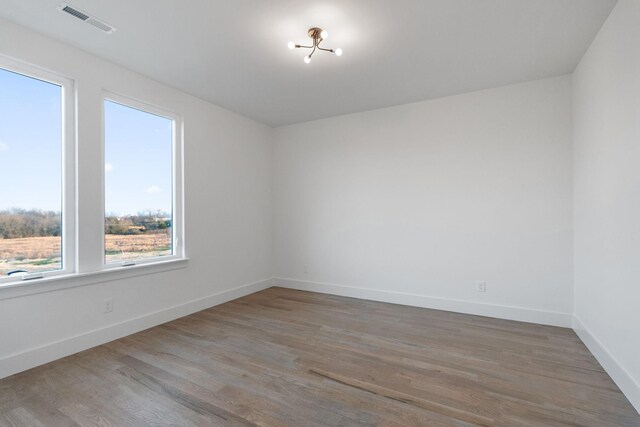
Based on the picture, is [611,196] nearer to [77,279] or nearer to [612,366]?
[612,366]

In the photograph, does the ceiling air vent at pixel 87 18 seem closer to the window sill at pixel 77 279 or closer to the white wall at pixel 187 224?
the white wall at pixel 187 224

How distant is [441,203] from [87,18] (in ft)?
12.9

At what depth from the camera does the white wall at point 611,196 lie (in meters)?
1.92

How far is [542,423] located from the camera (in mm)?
1774

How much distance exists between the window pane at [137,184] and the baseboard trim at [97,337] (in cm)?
66

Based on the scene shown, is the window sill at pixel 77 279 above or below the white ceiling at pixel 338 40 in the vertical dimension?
below

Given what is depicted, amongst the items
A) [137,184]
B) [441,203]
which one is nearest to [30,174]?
[137,184]

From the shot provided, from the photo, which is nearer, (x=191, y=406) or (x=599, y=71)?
(x=191, y=406)

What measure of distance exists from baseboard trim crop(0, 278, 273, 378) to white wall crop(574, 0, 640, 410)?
13.1ft

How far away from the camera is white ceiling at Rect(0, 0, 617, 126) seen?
86.5 inches

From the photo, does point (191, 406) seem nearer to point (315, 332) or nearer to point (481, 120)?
point (315, 332)

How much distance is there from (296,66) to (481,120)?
228 centimetres

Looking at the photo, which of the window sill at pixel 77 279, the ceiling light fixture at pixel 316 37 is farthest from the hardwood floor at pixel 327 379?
the ceiling light fixture at pixel 316 37

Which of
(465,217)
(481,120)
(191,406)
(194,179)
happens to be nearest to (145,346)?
(191,406)
